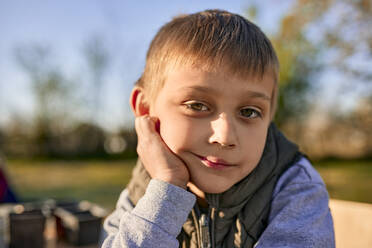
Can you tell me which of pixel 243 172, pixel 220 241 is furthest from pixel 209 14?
pixel 220 241

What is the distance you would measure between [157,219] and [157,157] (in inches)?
7.9

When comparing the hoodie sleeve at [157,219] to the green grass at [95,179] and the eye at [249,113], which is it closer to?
the eye at [249,113]

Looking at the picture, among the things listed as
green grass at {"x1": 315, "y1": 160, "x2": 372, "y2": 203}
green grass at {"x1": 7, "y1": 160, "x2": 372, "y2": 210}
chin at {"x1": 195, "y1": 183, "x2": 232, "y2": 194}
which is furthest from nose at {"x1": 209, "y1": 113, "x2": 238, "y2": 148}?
green grass at {"x1": 315, "y1": 160, "x2": 372, "y2": 203}

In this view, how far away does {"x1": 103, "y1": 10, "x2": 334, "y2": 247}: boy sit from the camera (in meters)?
0.92

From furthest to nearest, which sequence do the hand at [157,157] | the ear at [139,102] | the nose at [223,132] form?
the ear at [139,102], the hand at [157,157], the nose at [223,132]

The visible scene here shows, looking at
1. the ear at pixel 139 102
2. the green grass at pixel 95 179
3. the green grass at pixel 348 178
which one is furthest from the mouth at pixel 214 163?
the green grass at pixel 348 178

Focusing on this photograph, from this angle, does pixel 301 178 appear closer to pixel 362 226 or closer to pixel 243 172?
pixel 243 172

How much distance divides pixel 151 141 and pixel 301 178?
521mm

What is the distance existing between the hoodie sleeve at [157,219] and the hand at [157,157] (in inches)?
1.2

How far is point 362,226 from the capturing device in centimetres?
155

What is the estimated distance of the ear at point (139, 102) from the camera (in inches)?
47.4

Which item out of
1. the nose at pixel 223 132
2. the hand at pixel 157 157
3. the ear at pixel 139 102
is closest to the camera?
the nose at pixel 223 132

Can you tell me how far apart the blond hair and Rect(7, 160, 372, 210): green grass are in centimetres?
529

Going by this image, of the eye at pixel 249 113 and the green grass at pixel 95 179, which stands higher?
the eye at pixel 249 113
